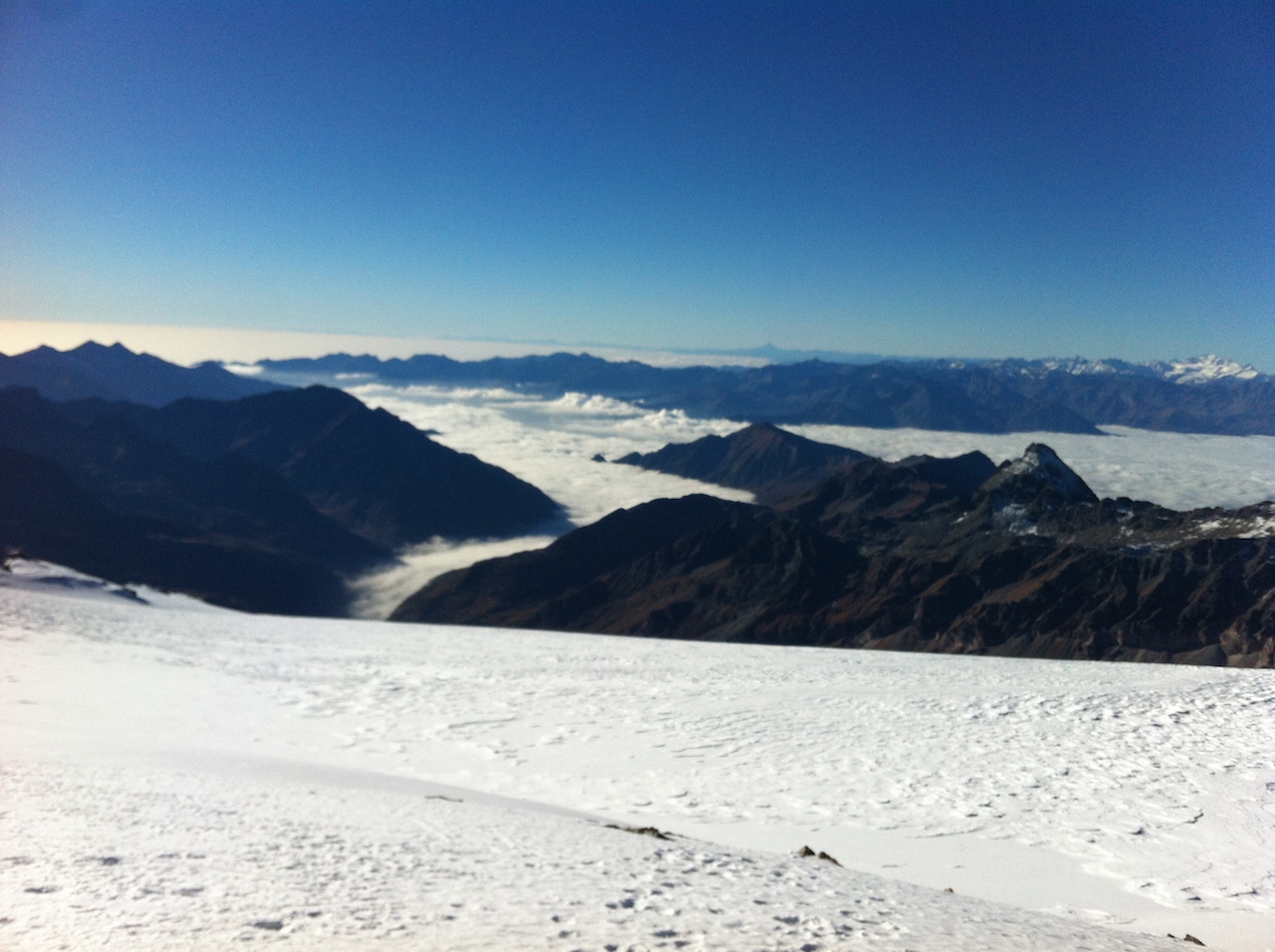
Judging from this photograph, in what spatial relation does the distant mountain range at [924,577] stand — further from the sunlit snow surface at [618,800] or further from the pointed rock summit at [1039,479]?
the sunlit snow surface at [618,800]

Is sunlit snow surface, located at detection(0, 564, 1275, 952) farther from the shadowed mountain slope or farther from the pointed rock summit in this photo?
the shadowed mountain slope

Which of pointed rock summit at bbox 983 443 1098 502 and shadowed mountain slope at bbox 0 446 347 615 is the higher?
pointed rock summit at bbox 983 443 1098 502

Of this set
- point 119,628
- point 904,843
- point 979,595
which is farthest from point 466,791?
point 979,595

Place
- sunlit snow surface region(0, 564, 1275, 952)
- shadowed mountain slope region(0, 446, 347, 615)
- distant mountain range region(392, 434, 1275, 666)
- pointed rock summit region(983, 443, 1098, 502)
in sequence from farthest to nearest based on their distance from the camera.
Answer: shadowed mountain slope region(0, 446, 347, 615) → pointed rock summit region(983, 443, 1098, 502) → distant mountain range region(392, 434, 1275, 666) → sunlit snow surface region(0, 564, 1275, 952)

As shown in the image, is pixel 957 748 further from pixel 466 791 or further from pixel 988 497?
pixel 988 497

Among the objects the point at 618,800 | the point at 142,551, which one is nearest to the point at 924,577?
Answer: the point at 618,800

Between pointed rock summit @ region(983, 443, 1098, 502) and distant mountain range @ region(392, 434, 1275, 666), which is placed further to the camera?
pointed rock summit @ region(983, 443, 1098, 502)

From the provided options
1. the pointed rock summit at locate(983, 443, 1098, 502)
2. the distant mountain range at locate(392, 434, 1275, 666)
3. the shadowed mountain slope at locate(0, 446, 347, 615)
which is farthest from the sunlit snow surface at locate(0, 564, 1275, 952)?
the shadowed mountain slope at locate(0, 446, 347, 615)

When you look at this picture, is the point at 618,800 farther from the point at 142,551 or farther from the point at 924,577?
the point at 142,551
